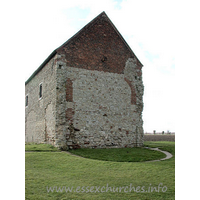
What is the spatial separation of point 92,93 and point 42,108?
4.82 m

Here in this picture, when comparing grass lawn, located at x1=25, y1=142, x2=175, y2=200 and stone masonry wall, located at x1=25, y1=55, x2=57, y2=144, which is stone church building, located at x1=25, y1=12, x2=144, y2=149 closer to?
stone masonry wall, located at x1=25, y1=55, x2=57, y2=144

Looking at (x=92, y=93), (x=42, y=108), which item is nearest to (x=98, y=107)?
(x=92, y=93)

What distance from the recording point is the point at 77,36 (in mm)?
16453

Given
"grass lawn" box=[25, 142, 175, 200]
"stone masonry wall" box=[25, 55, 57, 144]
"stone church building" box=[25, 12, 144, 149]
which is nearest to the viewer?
"grass lawn" box=[25, 142, 175, 200]

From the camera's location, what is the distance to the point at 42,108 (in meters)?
18.2

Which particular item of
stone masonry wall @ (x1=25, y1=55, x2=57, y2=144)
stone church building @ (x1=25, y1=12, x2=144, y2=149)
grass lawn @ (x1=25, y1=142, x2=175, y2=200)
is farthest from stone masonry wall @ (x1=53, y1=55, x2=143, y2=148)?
grass lawn @ (x1=25, y1=142, x2=175, y2=200)

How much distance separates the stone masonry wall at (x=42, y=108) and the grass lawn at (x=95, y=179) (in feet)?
16.9

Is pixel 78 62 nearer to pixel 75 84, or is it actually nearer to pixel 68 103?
pixel 75 84

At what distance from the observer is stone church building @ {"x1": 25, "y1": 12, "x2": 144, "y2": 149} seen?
15336 millimetres

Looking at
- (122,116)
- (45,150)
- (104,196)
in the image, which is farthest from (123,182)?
(122,116)

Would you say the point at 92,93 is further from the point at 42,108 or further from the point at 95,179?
the point at 95,179

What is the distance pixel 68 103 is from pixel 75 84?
5.02ft

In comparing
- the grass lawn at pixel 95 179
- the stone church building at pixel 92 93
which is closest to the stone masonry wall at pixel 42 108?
the stone church building at pixel 92 93

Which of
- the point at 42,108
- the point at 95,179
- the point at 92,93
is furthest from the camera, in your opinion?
the point at 42,108
